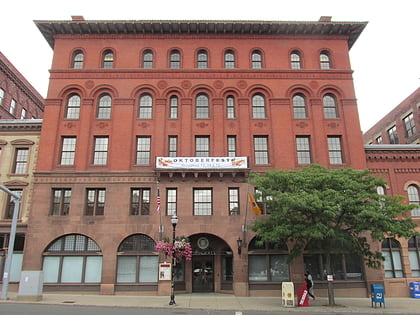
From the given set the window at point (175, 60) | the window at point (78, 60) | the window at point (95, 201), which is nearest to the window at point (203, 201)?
the window at point (95, 201)

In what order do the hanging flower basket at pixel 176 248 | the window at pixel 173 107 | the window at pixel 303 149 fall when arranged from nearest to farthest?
the hanging flower basket at pixel 176 248, the window at pixel 303 149, the window at pixel 173 107

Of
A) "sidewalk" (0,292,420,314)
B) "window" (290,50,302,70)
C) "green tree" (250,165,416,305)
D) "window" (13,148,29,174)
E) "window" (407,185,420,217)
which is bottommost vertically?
"sidewalk" (0,292,420,314)

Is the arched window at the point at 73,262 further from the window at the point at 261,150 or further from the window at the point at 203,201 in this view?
the window at the point at 261,150

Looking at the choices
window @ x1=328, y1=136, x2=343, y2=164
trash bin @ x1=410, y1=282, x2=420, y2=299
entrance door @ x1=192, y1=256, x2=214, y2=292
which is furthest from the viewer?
window @ x1=328, y1=136, x2=343, y2=164

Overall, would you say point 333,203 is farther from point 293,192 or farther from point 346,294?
point 346,294

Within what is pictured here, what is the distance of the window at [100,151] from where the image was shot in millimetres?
27672

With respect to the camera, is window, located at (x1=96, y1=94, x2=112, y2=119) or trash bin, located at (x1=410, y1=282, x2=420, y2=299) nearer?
trash bin, located at (x1=410, y1=282, x2=420, y2=299)

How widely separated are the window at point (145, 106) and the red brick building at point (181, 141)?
9 centimetres

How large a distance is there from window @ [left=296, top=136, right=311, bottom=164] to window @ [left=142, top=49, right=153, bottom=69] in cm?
1415

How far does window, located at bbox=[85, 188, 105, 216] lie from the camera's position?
86.6 ft

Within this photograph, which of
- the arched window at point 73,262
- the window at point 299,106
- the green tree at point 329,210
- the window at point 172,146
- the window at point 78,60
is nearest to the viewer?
the green tree at point 329,210

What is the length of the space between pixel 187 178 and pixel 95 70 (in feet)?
40.7

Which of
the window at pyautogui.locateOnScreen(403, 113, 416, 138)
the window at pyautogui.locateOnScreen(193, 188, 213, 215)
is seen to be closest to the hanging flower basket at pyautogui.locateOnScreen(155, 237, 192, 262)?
the window at pyautogui.locateOnScreen(193, 188, 213, 215)

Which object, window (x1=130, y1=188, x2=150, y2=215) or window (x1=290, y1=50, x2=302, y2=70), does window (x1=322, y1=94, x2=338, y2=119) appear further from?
window (x1=130, y1=188, x2=150, y2=215)
